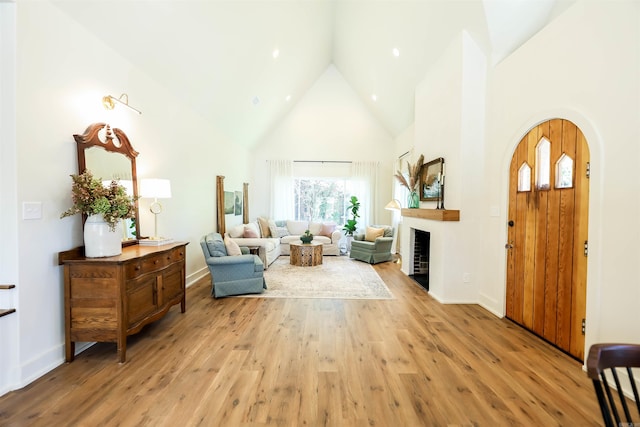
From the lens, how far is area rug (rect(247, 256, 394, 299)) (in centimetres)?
420

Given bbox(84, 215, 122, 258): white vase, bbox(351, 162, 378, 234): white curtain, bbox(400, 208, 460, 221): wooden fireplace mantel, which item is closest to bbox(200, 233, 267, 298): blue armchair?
bbox(84, 215, 122, 258): white vase

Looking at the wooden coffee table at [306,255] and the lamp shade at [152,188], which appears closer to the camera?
the lamp shade at [152,188]

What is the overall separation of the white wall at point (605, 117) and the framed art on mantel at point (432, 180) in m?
1.44

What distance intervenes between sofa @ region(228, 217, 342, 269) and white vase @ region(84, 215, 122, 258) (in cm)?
325

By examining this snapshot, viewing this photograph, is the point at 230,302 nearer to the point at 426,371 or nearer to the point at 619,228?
the point at 426,371

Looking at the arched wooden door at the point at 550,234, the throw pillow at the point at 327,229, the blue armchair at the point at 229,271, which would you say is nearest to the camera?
the arched wooden door at the point at 550,234

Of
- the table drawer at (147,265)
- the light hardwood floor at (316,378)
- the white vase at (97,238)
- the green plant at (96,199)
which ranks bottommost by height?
the light hardwood floor at (316,378)

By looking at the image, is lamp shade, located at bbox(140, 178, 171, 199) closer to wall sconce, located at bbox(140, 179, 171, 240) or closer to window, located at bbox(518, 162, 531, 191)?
wall sconce, located at bbox(140, 179, 171, 240)

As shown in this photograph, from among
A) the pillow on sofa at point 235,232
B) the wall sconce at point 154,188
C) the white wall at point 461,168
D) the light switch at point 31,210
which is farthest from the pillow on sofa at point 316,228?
the light switch at point 31,210

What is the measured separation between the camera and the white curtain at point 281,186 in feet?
27.5

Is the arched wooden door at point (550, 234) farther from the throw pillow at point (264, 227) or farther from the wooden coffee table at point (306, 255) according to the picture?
the throw pillow at point (264, 227)

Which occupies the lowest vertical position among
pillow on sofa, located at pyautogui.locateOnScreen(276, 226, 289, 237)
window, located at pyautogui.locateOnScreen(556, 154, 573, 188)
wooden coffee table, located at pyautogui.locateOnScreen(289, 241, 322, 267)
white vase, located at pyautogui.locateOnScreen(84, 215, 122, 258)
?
wooden coffee table, located at pyautogui.locateOnScreen(289, 241, 322, 267)

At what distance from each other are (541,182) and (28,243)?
173 inches

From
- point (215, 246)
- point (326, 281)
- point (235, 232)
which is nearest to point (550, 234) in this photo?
point (326, 281)
